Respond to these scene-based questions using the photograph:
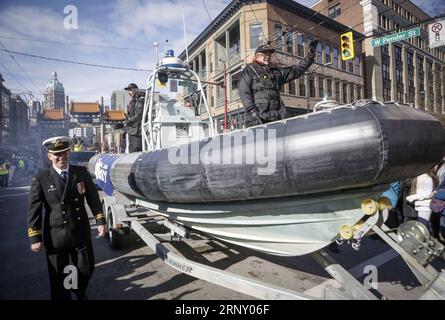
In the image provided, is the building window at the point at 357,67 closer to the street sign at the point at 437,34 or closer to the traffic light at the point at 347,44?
the street sign at the point at 437,34

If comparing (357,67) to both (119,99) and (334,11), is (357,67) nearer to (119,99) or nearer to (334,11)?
(334,11)

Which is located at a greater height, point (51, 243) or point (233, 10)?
point (233, 10)

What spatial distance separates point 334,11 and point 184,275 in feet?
124

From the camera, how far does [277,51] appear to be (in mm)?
21984

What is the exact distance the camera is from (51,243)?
8.69 feet

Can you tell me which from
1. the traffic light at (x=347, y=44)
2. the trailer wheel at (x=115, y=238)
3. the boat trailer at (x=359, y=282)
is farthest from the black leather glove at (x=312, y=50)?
the traffic light at (x=347, y=44)

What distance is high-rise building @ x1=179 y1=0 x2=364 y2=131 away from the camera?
71.2 feet

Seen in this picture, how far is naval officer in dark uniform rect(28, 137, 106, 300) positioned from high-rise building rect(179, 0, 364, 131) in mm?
17198

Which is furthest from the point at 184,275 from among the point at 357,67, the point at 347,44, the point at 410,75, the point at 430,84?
the point at 430,84

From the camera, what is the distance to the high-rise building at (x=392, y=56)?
31453mm

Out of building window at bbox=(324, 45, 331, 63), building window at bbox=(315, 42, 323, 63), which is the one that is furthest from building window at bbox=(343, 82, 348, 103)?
building window at bbox=(315, 42, 323, 63)
